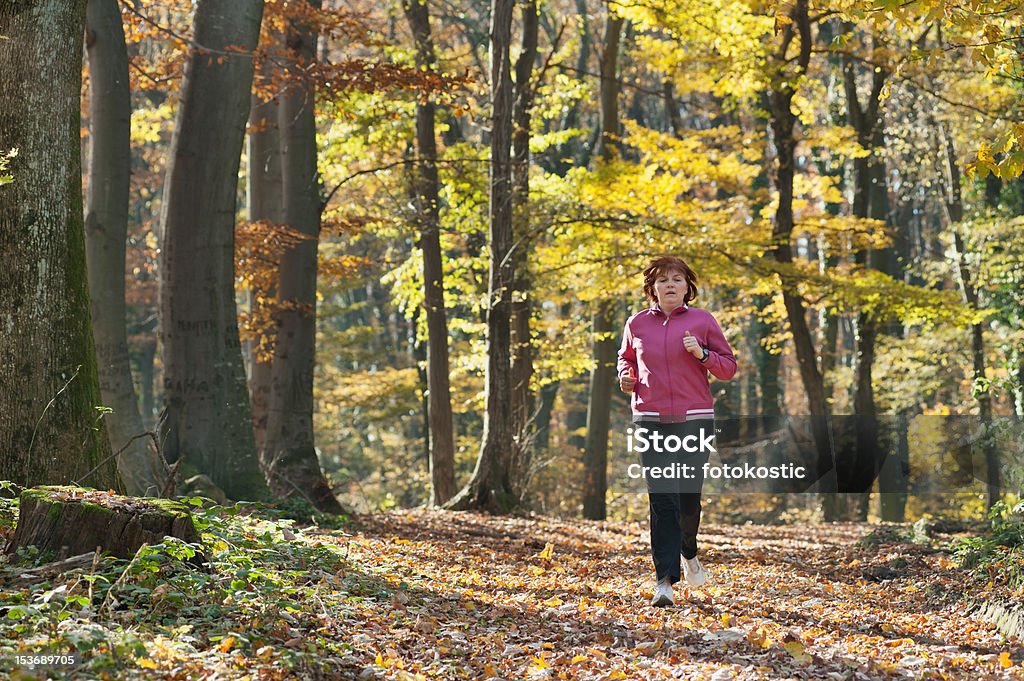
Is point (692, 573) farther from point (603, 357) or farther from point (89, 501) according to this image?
point (603, 357)

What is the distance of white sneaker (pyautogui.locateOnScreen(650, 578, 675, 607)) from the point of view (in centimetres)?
668

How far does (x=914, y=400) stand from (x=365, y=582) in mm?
18684

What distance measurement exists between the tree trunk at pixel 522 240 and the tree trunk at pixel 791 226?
3.61 meters

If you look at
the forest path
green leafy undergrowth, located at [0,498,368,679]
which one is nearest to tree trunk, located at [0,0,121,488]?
green leafy undergrowth, located at [0,498,368,679]

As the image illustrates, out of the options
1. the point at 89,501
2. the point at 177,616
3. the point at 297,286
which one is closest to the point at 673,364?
the point at 177,616

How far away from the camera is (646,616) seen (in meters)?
6.46

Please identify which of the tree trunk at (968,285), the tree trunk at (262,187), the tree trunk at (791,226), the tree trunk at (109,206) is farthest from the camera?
the tree trunk at (968,285)

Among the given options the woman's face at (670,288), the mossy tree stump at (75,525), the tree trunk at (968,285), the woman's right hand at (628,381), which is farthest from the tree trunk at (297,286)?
the tree trunk at (968,285)

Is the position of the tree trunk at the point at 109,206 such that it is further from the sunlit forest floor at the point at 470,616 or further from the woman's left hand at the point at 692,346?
the woman's left hand at the point at 692,346

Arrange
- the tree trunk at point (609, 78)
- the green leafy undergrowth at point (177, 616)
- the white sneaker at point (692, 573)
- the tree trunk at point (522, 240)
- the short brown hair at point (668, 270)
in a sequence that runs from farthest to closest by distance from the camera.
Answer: the tree trunk at point (609, 78), the tree trunk at point (522, 240), the white sneaker at point (692, 573), the short brown hair at point (668, 270), the green leafy undergrowth at point (177, 616)

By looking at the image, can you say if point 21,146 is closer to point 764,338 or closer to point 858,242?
point 858,242

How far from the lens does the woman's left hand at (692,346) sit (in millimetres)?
6523

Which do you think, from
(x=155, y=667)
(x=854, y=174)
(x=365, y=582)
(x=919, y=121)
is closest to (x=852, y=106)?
(x=854, y=174)

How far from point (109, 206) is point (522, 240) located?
5.12m
